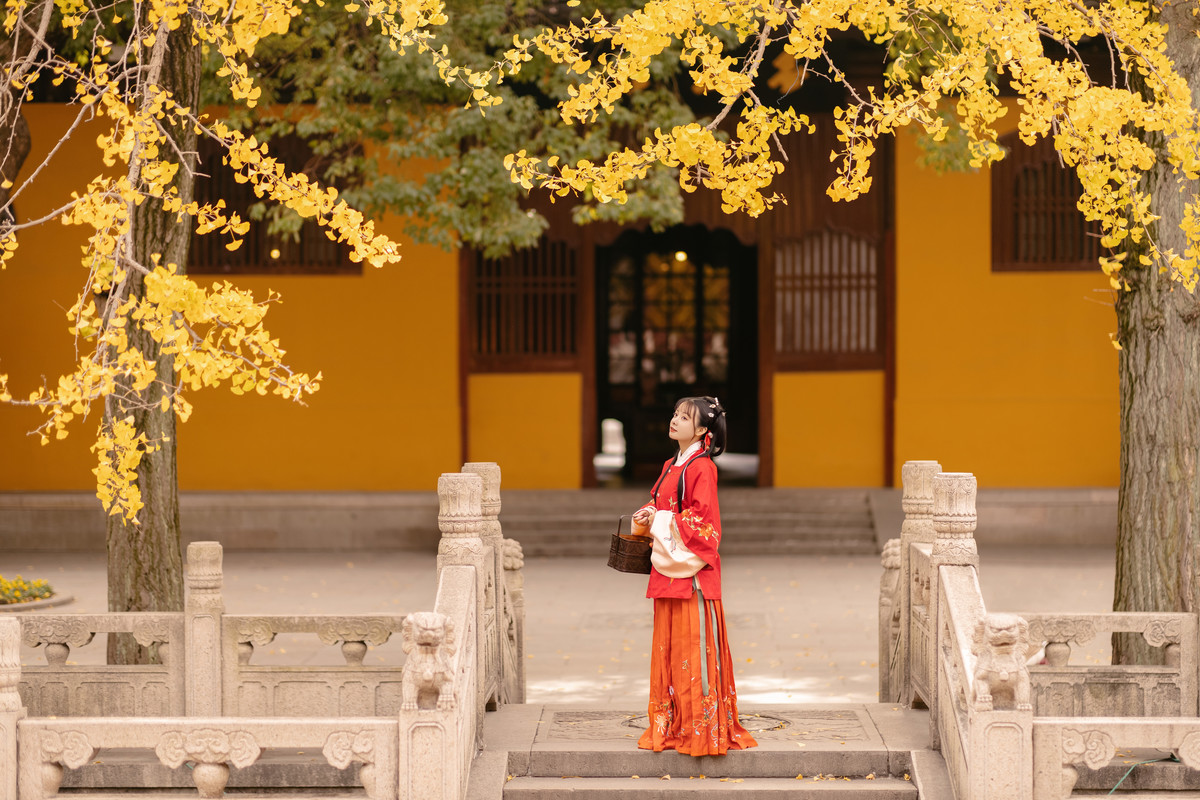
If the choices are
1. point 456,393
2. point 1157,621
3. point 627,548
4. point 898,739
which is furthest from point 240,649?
point 456,393

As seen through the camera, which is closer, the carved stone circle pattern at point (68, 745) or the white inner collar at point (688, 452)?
the carved stone circle pattern at point (68, 745)

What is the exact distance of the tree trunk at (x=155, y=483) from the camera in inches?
292

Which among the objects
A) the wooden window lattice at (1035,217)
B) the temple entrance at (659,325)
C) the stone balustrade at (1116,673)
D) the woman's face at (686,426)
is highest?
the wooden window lattice at (1035,217)

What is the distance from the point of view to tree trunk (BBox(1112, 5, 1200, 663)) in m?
6.95

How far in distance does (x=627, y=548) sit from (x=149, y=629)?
2.47 metres

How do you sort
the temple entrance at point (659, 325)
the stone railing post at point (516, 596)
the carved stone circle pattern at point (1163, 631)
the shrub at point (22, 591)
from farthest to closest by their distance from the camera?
the temple entrance at point (659, 325) → the shrub at point (22, 591) → the stone railing post at point (516, 596) → the carved stone circle pattern at point (1163, 631)

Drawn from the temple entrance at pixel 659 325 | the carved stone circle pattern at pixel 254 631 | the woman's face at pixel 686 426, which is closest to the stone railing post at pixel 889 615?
the woman's face at pixel 686 426

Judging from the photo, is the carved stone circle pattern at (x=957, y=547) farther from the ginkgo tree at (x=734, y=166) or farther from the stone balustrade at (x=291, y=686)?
the stone balustrade at (x=291, y=686)

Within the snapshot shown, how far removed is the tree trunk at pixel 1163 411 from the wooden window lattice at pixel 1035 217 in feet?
28.2

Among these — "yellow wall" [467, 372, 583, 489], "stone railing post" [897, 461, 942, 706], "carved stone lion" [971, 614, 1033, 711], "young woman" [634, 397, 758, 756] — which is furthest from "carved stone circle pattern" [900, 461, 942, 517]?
"yellow wall" [467, 372, 583, 489]

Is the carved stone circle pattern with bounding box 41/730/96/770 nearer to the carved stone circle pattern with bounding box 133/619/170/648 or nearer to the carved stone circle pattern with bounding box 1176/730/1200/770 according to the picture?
the carved stone circle pattern with bounding box 133/619/170/648

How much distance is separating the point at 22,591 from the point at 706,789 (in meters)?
7.35

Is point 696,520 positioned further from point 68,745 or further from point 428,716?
point 68,745

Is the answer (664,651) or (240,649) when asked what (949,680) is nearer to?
(664,651)
